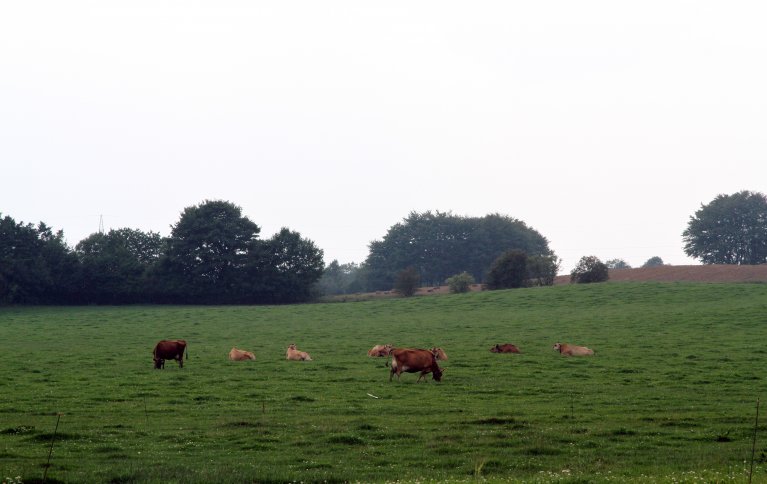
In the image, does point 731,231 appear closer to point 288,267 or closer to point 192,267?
point 288,267

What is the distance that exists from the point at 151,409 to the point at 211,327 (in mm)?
37285

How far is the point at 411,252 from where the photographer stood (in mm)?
142625

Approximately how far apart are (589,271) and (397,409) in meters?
68.3

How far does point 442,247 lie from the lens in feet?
469

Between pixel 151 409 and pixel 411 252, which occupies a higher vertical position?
pixel 411 252

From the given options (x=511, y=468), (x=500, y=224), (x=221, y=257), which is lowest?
(x=511, y=468)

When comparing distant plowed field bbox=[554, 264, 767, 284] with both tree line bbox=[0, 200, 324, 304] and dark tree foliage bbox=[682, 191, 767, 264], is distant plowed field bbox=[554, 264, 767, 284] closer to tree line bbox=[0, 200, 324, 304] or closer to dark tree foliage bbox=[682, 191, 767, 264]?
tree line bbox=[0, 200, 324, 304]

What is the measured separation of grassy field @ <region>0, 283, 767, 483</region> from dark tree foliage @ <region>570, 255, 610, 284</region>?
37.8 m

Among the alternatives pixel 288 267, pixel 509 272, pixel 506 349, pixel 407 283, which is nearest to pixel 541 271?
pixel 509 272

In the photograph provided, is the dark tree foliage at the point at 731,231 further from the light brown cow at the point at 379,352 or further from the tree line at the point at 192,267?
the light brown cow at the point at 379,352

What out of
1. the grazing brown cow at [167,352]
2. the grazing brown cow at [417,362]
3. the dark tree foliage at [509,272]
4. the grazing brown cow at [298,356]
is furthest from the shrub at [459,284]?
the grazing brown cow at [417,362]

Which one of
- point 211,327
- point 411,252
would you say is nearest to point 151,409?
point 211,327

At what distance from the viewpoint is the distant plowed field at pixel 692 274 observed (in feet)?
281

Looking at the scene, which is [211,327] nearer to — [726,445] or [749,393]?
[749,393]
